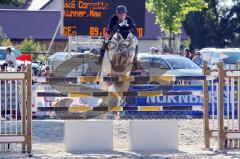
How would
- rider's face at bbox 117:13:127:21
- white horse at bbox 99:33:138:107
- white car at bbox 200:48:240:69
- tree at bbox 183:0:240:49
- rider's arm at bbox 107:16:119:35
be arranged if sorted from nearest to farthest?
white horse at bbox 99:33:138:107 < rider's arm at bbox 107:16:119:35 < rider's face at bbox 117:13:127:21 < white car at bbox 200:48:240:69 < tree at bbox 183:0:240:49

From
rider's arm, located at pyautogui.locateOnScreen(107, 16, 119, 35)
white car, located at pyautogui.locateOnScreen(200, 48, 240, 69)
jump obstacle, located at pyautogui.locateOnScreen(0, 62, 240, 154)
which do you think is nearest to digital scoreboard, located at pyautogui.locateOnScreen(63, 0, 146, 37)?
white car, located at pyautogui.locateOnScreen(200, 48, 240, 69)

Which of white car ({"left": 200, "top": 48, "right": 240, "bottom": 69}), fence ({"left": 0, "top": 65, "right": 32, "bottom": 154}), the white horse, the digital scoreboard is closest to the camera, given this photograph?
fence ({"left": 0, "top": 65, "right": 32, "bottom": 154})

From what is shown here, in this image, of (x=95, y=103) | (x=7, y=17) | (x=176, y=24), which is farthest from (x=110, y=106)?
(x=7, y=17)

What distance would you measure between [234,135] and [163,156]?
4.48ft

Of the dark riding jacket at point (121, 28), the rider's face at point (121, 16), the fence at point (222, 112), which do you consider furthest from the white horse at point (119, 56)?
the fence at point (222, 112)

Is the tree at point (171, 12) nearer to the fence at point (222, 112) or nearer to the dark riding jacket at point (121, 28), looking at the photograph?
the dark riding jacket at point (121, 28)

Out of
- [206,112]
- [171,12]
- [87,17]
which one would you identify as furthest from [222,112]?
[171,12]

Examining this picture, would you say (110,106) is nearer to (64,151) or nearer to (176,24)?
(64,151)

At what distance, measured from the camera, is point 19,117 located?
15133 mm

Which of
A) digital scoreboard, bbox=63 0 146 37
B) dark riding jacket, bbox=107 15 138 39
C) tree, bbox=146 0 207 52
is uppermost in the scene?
tree, bbox=146 0 207 52

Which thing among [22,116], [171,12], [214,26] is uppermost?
[214,26]

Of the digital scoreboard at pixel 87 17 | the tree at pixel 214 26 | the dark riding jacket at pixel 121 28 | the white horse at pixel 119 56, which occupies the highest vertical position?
the tree at pixel 214 26

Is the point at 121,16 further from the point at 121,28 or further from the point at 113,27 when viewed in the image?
the point at 121,28

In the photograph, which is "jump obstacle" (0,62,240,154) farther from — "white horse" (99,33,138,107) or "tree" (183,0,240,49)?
"tree" (183,0,240,49)
